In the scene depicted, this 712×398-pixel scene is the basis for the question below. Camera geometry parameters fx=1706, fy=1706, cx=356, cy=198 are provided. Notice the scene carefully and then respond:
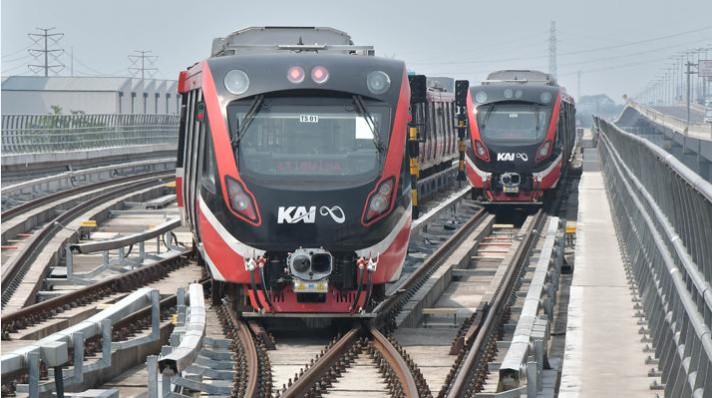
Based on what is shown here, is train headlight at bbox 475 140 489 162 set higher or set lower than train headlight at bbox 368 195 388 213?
higher

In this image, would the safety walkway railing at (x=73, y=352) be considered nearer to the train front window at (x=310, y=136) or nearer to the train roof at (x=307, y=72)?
the train front window at (x=310, y=136)

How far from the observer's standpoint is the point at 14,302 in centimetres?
1862

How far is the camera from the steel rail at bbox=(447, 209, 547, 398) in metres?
11.9

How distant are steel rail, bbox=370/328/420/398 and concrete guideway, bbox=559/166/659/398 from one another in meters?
1.14

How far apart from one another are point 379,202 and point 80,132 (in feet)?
126

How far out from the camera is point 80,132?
172 ft

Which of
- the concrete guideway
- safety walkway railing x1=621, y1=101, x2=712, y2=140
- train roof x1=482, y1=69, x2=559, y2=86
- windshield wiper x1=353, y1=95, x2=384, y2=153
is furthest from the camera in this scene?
safety walkway railing x1=621, y1=101, x2=712, y2=140

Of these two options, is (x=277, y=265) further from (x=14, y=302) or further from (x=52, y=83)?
(x=52, y=83)

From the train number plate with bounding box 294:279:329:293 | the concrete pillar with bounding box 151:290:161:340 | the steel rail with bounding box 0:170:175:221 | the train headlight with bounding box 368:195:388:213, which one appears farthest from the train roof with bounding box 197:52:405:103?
the steel rail with bounding box 0:170:175:221

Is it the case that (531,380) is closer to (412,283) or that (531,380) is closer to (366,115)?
(366,115)

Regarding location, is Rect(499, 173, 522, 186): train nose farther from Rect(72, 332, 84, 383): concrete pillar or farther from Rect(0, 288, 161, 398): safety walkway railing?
Rect(72, 332, 84, 383): concrete pillar

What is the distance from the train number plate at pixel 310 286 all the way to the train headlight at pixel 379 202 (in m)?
0.67

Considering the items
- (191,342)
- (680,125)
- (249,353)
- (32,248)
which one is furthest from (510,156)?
(680,125)

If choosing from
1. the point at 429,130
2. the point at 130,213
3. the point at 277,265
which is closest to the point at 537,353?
the point at 277,265
